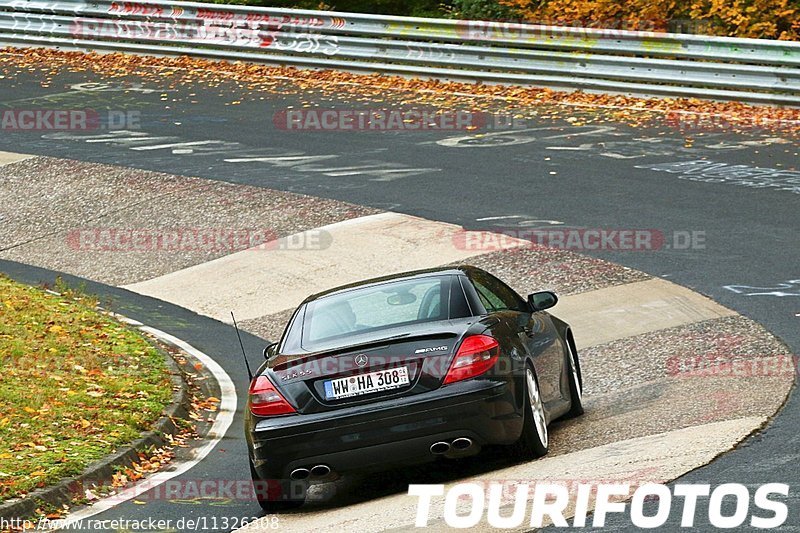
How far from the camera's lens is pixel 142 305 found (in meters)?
15.5

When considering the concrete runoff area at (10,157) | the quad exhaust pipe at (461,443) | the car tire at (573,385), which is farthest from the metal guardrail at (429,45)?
the quad exhaust pipe at (461,443)

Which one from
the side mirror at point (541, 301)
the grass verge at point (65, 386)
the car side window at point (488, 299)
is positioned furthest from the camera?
the grass verge at point (65, 386)

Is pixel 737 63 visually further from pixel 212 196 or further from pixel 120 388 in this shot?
pixel 120 388

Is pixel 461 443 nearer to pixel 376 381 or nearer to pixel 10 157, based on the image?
pixel 376 381

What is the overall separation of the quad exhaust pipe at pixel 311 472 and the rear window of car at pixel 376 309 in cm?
77

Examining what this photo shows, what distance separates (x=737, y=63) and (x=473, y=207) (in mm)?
7234

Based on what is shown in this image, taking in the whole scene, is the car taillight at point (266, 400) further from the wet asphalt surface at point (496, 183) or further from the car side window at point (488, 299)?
the car side window at point (488, 299)

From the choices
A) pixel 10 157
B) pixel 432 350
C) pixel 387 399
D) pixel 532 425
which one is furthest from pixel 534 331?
pixel 10 157

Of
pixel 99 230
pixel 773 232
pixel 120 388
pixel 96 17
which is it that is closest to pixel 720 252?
pixel 773 232

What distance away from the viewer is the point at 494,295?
9453 millimetres

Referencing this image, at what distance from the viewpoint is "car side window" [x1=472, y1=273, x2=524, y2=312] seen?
9.16 metres

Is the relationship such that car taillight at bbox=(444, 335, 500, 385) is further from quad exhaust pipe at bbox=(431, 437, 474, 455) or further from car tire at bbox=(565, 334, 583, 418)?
car tire at bbox=(565, 334, 583, 418)

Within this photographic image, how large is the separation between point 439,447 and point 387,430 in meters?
0.32

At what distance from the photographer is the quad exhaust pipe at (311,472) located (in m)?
8.14
